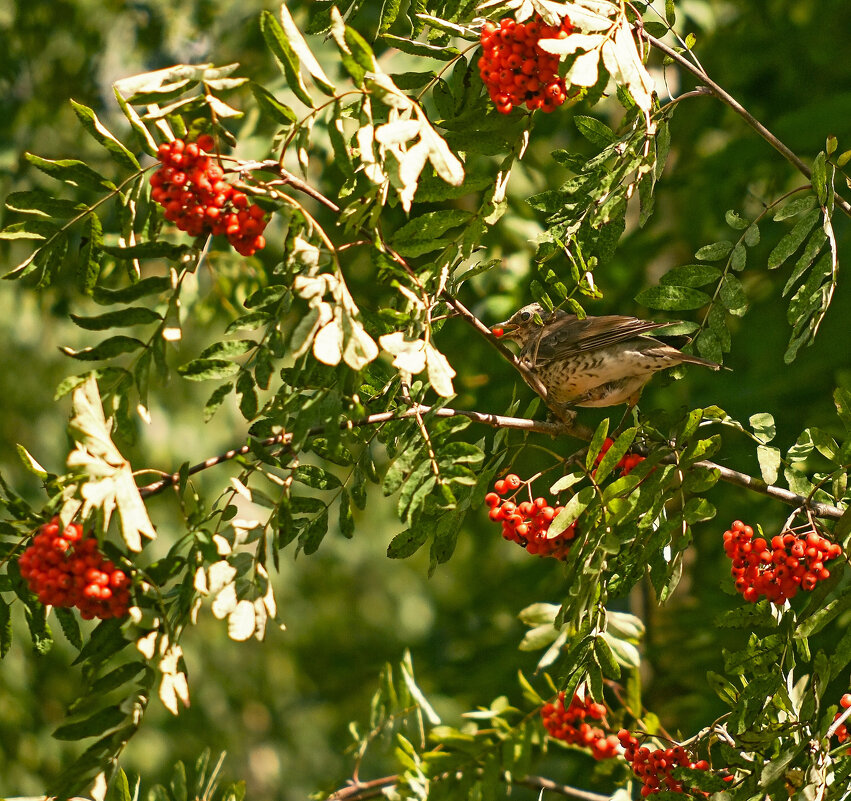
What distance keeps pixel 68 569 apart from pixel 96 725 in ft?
1.10

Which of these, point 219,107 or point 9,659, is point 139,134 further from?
point 9,659

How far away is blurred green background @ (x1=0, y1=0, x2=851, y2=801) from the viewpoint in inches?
162

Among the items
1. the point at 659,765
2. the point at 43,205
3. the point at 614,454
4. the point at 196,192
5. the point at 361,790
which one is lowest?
the point at 361,790

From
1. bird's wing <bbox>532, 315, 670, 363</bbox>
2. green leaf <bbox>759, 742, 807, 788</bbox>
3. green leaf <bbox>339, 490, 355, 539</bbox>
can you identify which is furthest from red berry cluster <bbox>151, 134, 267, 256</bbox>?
bird's wing <bbox>532, 315, 670, 363</bbox>

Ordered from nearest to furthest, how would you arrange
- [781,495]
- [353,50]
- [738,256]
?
[353,50]
[781,495]
[738,256]

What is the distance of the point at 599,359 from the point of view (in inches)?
141

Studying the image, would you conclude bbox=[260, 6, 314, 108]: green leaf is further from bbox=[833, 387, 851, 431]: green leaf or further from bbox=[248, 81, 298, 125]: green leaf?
bbox=[833, 387, 851, 431]: green leaf

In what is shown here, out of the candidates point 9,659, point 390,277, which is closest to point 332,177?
point 390,277

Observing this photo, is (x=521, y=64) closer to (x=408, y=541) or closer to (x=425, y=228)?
(x=425, y=228)

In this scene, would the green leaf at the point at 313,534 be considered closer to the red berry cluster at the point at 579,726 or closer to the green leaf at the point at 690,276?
the green leaf at the point at 690,276

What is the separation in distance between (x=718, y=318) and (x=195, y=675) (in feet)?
21.1

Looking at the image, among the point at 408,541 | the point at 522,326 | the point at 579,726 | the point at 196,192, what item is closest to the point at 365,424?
the point at 408,541

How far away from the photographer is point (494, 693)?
14.6 ft

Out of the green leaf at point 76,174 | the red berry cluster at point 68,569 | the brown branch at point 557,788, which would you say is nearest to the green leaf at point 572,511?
the red berry cluster at point 68,569
